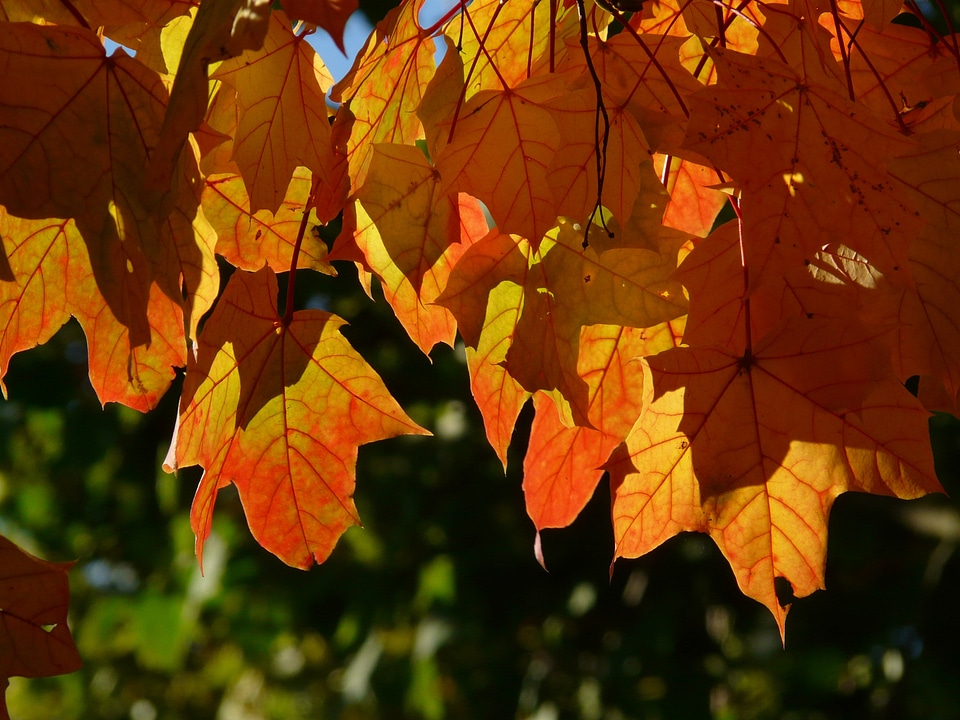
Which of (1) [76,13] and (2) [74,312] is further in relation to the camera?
(2) [74,312]

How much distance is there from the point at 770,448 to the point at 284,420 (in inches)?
18.5

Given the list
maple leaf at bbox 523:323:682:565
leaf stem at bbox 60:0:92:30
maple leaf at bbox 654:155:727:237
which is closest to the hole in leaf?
maple leaf at bbox 523:323:682:565

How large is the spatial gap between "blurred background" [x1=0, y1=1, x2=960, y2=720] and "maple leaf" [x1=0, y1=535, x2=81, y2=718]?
5.56 ft

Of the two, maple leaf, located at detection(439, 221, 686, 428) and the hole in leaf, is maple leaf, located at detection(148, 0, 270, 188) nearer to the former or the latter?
maple leaf, located at detection(439, 221, 686, 428)

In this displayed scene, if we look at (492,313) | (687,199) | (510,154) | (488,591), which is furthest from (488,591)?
(510,154)

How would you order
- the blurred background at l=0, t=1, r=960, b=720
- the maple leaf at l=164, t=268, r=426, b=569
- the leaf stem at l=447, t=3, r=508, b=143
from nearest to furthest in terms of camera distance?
the leaf stem at l=447, t=3, r=508, b=143 < the maple leaf at l=164, t=268, r=426, b=569 < the blurred background at l=0, t=1, r=960, b=720

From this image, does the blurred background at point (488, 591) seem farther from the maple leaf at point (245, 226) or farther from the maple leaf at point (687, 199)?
the maple leaf at point (245, 226)

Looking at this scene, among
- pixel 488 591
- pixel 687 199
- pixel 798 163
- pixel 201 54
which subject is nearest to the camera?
pixel 201 54

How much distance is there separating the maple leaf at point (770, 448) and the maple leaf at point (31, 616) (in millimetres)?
487

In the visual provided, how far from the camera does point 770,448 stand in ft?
2.54

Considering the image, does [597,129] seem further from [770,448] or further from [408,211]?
[770,448]

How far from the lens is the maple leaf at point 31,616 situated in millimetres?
729

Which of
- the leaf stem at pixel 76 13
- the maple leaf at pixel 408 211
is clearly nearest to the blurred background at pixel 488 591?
the maple leaf at pixel 408 211

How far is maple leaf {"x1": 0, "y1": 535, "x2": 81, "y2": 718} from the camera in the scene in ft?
2.39
